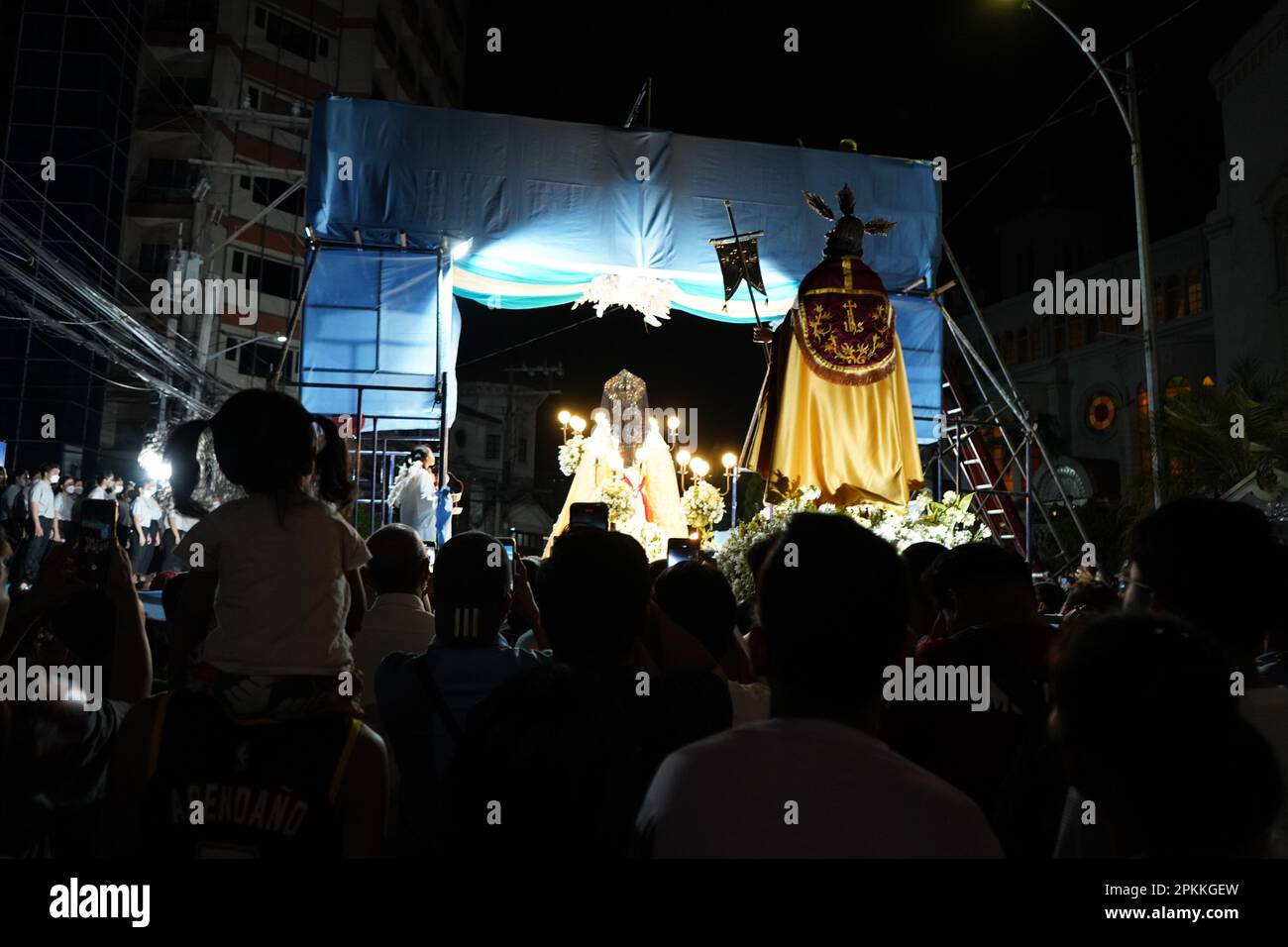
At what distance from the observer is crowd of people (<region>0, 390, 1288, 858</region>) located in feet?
4.92

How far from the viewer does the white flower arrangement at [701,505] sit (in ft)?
39.2

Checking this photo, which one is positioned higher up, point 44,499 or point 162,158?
point 162,158

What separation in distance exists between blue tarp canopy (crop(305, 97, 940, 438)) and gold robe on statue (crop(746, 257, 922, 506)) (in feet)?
10.9

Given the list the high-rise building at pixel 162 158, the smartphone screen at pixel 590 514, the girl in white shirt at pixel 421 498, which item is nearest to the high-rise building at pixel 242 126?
the high-rise building at pixel 162 158

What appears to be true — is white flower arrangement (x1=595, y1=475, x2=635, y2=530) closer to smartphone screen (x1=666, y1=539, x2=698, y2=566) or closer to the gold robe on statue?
the gold robe on statue

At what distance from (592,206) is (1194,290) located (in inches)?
878

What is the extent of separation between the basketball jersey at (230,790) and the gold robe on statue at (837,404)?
23.3 ft

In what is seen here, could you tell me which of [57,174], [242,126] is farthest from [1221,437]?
[242,126]

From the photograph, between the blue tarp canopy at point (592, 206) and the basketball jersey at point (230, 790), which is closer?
the basketball jersey at point (230, 790)

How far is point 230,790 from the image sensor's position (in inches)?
85.3

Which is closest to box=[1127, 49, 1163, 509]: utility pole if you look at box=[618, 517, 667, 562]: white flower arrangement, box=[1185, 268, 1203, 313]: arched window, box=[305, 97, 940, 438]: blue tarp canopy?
box=[305, 97, 940, 438]: blue tarp canopy

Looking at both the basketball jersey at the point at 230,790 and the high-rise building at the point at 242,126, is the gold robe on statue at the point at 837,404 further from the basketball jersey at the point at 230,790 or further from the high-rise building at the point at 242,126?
the high-rise building at the point at 242,126

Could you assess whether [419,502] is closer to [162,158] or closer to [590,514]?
Answer: [590,514]
